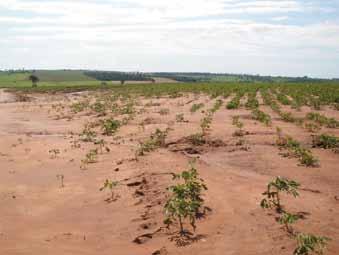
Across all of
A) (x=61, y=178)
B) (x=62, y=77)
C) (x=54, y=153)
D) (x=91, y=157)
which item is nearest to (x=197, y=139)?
(x=91, y=157)

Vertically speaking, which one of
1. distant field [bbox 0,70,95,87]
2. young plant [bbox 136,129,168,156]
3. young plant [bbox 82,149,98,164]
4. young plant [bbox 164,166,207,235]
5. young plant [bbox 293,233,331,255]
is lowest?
distant field [bbox 0,70,95,87]

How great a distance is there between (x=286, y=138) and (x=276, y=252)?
10540mm

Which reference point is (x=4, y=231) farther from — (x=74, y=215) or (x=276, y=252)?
(x=276, y=252)

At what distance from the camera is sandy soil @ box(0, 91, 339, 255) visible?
791cm

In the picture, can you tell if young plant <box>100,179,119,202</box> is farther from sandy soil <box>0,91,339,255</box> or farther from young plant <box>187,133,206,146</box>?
young plant <box>187,133,206,146</box>

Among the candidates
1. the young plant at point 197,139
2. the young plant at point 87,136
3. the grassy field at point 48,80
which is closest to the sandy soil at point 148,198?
the young plant at point 197,139

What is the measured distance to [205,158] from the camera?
49.4ft

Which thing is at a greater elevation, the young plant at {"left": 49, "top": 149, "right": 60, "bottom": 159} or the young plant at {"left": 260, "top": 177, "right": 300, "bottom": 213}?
the young plant at {"left": 260, "top": 177, "right": 300, "bottom": 213}

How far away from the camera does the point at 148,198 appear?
413 inches

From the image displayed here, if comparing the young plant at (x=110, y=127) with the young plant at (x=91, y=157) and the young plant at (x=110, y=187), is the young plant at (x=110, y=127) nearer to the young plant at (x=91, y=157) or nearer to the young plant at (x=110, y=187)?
the young plant at (x=91, y=157)

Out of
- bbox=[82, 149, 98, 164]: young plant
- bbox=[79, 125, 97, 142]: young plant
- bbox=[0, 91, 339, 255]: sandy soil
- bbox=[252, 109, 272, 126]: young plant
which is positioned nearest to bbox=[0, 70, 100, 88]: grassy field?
bbox=[252, 109, 272, 126]: young plant

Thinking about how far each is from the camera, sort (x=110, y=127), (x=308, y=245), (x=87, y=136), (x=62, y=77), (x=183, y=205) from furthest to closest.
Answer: (x=62, y=77) < (x=110, y=127) < (x=87, y=136) < (x=183, y=205) < (x=308, y=245)

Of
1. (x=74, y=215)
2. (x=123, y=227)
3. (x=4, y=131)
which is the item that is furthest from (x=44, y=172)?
(x=4, y=131)

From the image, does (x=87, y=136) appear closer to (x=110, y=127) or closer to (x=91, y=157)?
(x=110, y=127)
